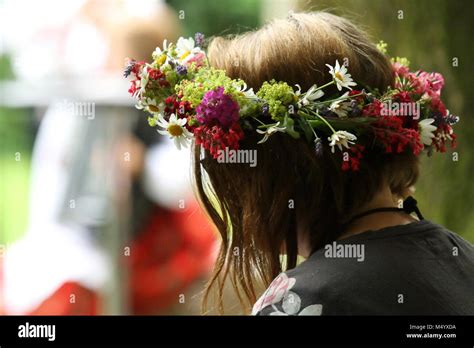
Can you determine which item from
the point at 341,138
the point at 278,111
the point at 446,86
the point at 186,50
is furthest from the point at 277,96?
the point at 446,86

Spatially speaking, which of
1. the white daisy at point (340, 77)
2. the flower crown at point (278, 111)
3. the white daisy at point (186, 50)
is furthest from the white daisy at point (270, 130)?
the white daisy at point (186, 50)

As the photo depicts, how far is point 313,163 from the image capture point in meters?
1.33

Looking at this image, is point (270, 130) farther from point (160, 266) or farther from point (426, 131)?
point (160, 266)

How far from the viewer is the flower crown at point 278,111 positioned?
1320mm

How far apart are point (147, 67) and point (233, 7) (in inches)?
71.4

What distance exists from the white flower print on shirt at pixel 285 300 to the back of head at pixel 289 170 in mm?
115

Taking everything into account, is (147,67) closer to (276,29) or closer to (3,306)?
(276,29)

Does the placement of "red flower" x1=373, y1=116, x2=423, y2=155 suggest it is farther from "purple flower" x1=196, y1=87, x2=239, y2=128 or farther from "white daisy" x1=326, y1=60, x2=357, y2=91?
"purple flower" x1=196, y1=87, x2=239, y2=128

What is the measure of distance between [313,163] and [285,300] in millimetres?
238

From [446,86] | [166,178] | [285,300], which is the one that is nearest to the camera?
[285,300]

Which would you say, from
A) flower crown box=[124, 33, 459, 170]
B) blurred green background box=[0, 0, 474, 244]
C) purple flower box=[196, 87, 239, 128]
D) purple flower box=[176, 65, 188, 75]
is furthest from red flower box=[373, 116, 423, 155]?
blurred green background box=[0, 0, 474, 244]

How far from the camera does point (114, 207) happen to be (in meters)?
2.22
